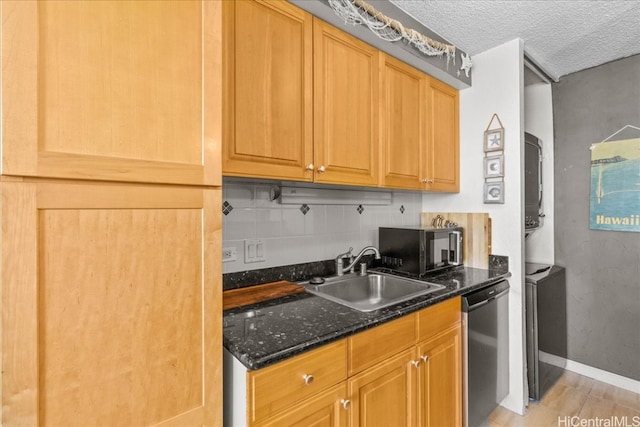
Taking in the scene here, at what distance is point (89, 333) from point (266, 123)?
94cm

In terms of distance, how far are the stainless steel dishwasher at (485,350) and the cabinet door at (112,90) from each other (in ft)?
5.27

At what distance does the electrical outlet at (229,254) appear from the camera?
1549mm

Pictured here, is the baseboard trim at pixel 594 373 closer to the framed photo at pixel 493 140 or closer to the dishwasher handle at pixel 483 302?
the dishwasher handle at pixel 483 302

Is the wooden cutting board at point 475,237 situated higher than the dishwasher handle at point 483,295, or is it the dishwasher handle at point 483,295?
the wooden cutting board at point 475,237

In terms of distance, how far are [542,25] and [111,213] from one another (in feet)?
8.01

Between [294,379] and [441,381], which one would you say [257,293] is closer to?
[294,379]

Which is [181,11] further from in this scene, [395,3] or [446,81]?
[446,81]

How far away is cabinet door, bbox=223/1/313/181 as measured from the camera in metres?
1.23

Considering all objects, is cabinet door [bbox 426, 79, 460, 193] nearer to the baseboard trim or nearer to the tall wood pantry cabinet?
the baseboard trim

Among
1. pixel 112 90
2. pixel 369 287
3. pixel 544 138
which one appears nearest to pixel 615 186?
pixel 544 138

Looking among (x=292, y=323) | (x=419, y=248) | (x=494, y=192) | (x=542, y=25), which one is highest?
(x=542, y=25)

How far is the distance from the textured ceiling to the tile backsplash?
1.12 m

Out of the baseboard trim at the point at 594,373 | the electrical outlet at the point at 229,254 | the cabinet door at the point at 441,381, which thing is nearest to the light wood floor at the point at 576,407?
the baseboard trim at the point at 594,373

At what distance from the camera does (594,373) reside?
8.11ft
